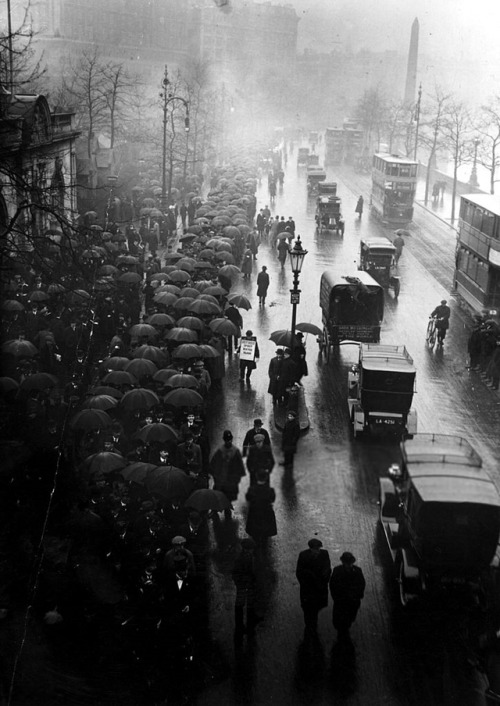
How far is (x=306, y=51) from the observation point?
576 feet

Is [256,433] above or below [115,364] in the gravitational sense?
below

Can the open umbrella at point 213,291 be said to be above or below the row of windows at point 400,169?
below

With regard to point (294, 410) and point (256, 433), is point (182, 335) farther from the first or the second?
point (256, 433)

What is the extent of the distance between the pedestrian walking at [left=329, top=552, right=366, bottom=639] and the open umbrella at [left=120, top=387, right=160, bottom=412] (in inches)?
220

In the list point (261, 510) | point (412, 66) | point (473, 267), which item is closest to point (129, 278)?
point (473, 267)

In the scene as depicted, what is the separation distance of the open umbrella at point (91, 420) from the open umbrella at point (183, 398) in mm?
1650

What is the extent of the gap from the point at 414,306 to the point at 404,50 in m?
171

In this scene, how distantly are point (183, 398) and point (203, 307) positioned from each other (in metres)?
6.32

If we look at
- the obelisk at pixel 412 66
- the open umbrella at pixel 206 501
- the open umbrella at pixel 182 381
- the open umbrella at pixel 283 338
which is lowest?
the open umbrella at pixel 283 338

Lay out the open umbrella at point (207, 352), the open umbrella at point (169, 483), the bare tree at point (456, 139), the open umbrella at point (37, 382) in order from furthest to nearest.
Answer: the bare tree at point (456, 139), the open umbrella at point (207, 352), the open umbrella at point (37, 382), the open umbrella at point (169, 483)

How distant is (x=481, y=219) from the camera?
2800 centimetres

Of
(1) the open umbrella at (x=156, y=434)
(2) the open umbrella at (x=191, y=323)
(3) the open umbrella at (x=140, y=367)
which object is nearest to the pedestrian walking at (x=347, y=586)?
(1) the open umbrella at (x=156, y=434)

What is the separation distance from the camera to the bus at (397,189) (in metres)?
51.6

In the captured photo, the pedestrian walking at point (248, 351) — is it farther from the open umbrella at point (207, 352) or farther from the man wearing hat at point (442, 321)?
the man wearing hat at point (442, 321)
